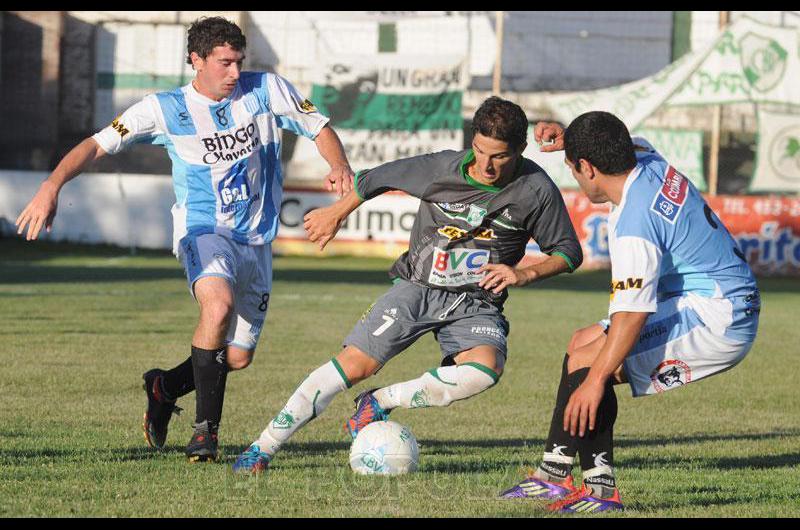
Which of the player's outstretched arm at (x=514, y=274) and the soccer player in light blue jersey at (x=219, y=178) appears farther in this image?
the soccer player in light blue jersey at (x=219, y=178)

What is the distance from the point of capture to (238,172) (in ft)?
24.2

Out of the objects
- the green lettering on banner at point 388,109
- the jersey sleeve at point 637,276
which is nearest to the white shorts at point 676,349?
the jersey sleeve at point 637,276

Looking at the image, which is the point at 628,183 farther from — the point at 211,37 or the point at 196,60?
the point at 196,60

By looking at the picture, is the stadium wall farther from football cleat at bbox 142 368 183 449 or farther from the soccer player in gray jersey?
the soccer player in gray jersey

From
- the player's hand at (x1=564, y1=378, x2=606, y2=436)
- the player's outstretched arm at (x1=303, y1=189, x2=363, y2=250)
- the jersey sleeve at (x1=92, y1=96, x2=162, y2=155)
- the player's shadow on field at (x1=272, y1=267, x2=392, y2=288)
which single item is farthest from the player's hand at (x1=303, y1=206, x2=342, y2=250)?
the player's shadow on field at (x1=272, y1=267, x2=392, y2=288)

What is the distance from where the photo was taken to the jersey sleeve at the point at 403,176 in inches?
257

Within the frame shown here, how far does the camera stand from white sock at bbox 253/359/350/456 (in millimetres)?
6469

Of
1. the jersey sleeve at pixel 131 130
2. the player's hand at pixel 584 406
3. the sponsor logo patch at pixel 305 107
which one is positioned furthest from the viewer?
the sponsor logo patch at pixel 305 107

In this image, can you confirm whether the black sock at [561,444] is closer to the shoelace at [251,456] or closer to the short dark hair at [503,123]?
the short dark hair at [503,123]

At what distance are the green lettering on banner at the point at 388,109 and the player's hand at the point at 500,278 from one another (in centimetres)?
1990

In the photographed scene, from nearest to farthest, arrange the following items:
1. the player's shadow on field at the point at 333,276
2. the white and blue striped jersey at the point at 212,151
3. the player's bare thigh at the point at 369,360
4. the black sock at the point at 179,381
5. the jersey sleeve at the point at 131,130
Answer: the player's bare thigh at the point at 369,360
the jersey sleeve at the point at 131,130
the white and blue striped jersey at the point at 212,151
the black sock at the point at 179,381
the player's shadow on field at the point at 333,276

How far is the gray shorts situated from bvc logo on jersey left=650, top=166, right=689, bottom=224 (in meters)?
1.44

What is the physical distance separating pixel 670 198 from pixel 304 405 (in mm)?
2096

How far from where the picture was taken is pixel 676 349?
577 centimetres
